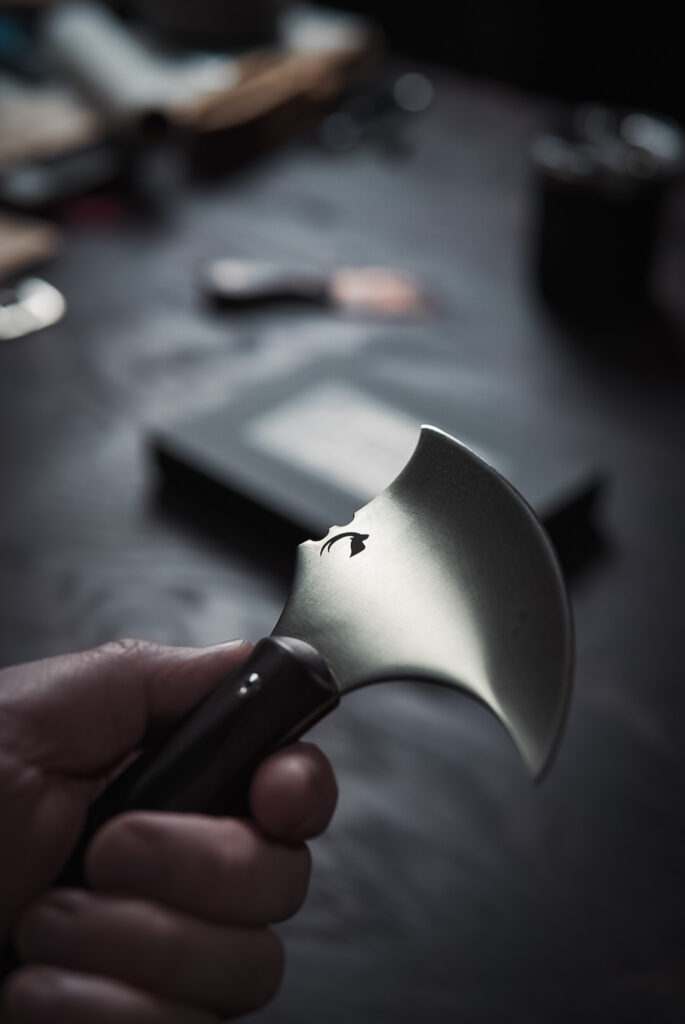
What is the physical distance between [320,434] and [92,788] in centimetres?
33

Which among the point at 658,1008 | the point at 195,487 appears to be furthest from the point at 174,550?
the point at 658,1008

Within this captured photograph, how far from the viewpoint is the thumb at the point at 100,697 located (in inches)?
15.9

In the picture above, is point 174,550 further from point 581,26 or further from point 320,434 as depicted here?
point 581,26

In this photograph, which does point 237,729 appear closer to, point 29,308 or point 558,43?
point 29,308

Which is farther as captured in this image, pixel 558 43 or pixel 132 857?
pixel 558 43

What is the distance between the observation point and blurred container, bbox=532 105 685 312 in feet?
2.92

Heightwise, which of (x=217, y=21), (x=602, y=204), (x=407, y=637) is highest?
(x=217, y=21)

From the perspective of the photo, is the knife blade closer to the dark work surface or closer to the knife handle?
the knife handle

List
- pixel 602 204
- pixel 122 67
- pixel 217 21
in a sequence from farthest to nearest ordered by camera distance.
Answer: pixel 217 21 < pixel 122 67 < pixel 602 204

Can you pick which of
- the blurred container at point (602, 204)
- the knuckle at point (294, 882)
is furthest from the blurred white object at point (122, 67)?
the knuckle at point (294, 882)

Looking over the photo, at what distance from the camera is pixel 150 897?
35 centimetres

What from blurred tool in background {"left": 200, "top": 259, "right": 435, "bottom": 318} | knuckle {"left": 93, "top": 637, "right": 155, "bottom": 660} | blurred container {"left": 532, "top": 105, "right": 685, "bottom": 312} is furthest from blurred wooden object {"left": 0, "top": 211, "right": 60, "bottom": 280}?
knuckle {"left": 93, "top": 637, "right": 155, "bottom": 660}

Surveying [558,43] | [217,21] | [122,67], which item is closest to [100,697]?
[122,67]

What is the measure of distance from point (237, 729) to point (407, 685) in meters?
0.24
